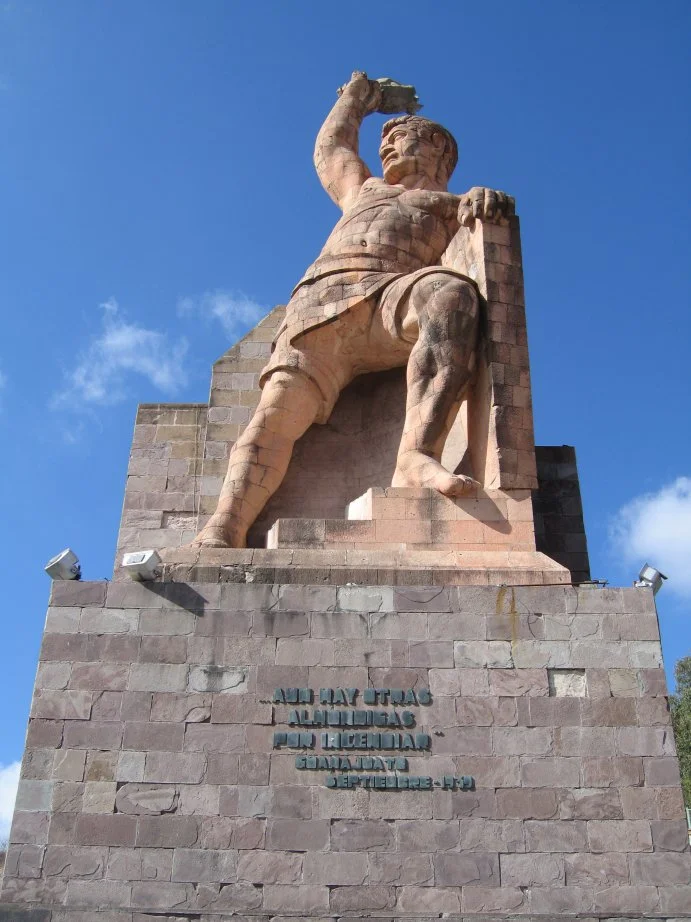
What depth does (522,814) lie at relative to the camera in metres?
7.39

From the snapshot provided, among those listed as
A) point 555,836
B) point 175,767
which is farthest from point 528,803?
point 175,767

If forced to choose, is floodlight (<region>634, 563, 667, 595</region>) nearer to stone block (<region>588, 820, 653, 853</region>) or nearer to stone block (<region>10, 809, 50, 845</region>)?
stone block (<region>588, 820, 653, 853</region>)

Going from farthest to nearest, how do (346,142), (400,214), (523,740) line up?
(346,142) < (400,214) < (523,740)

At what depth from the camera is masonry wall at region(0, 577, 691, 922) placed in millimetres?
7156

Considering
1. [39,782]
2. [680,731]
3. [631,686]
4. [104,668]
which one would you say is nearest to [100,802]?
[39,782]

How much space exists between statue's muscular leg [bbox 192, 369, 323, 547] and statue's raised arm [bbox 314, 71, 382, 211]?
2.70 meters

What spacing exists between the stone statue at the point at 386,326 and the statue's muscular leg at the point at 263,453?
0.01 m

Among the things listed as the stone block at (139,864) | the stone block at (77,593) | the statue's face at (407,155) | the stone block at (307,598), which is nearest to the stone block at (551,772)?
the stone block at (307,598)

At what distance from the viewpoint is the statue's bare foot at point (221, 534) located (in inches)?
359

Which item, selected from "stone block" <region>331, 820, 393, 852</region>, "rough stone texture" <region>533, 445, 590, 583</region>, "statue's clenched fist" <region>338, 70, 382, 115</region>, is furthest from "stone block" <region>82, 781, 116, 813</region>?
"statue's clenched fist" <region>338, 70, 382, 115</region>

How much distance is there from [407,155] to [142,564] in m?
5.96

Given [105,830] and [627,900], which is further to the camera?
[105,830]

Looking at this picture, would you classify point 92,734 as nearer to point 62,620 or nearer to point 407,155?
point 62,620

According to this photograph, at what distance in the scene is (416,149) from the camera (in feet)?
37.8
